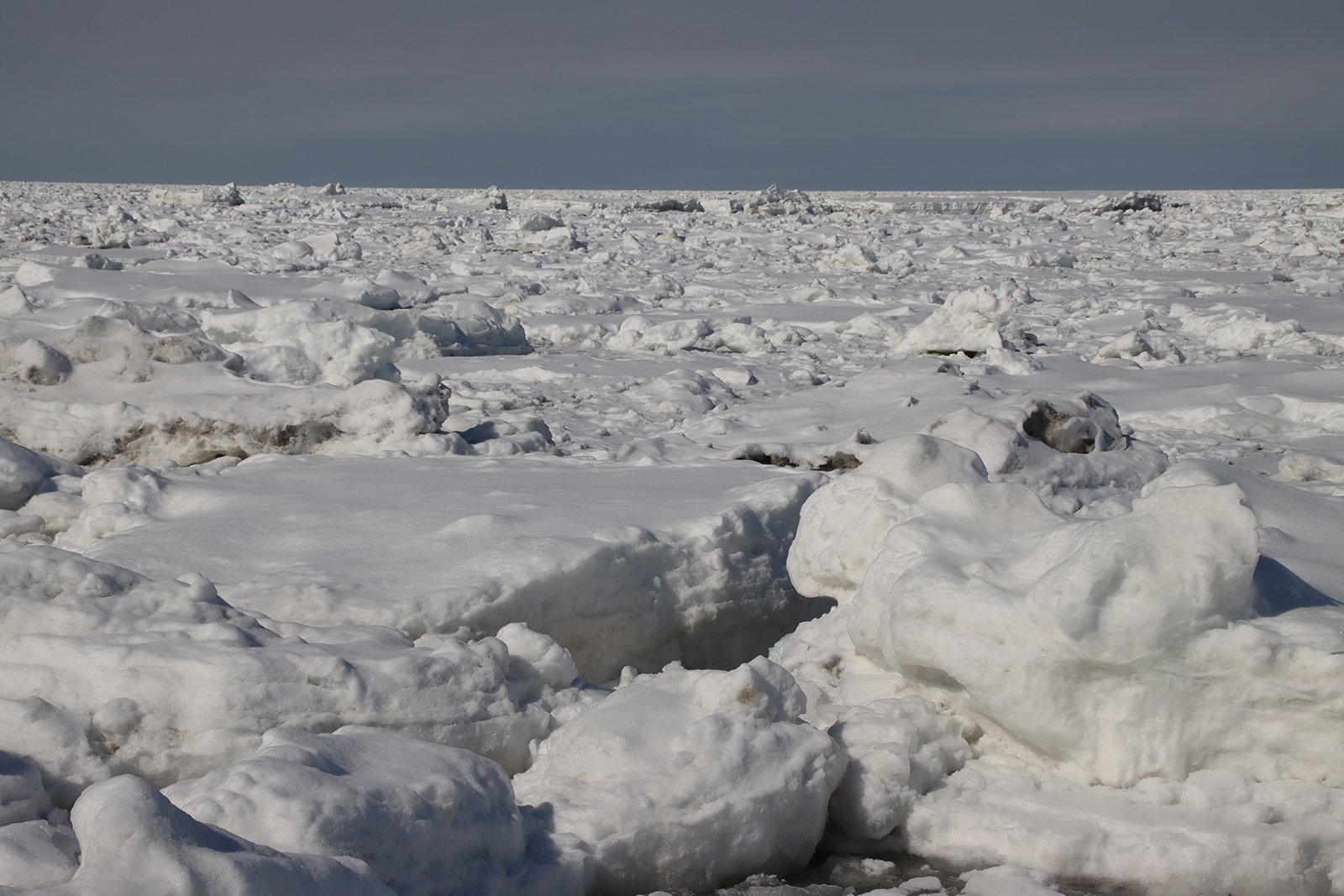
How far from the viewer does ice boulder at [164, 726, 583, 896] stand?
5.66ft

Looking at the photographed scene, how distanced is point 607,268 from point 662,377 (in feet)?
24.0

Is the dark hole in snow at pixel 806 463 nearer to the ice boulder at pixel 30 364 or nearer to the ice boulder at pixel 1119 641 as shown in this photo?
the ice boulder at pixel 1119 641

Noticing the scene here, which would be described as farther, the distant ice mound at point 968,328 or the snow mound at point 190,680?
the distant ice mound at point 968,328

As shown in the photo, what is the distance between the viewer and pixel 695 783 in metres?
2.23

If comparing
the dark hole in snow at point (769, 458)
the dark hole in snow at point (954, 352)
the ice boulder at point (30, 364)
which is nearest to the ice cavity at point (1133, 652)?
the dark hole in snow at point (769, 458)

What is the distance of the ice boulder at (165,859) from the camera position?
1450 millimetres

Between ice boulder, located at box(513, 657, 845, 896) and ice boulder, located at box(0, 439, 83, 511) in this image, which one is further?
ice boulder, located at box(0, 439, 83, 511)

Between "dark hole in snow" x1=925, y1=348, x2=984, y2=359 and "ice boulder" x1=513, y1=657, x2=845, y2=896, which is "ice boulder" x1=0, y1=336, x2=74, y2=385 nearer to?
"ice boulder" x1=513, y1=657, x2=845, y2=896

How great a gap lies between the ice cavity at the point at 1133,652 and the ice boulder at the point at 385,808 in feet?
3.71

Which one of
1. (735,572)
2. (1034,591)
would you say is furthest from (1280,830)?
(735,572)

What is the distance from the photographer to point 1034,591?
244cm

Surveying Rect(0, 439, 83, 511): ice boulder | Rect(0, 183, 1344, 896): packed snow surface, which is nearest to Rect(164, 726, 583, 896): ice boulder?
Rect(0, 183, 1344, 896): packed snow surface

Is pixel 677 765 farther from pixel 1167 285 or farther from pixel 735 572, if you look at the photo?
pixel 1167 285

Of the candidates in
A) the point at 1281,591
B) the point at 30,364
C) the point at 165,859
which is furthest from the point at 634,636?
the point at 30,364
